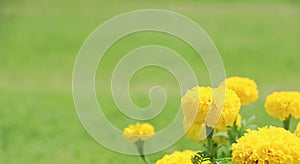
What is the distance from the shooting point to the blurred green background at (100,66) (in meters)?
4.81

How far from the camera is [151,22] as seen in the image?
10641 millimetres

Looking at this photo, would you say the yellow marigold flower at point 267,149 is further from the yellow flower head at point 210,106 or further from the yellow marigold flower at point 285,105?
the yellow marigold flower at point 285,105

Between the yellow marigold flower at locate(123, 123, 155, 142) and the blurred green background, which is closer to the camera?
the yellow marigold flower at locate(123, 123, 155, 142)

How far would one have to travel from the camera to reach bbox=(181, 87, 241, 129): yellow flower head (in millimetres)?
1903

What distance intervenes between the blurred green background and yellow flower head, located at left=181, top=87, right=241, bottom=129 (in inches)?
83.5

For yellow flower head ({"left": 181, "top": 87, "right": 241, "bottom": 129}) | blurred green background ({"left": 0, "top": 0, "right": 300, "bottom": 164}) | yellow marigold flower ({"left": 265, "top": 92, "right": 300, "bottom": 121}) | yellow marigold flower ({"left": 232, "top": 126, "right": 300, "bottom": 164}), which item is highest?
blurred green background ({"left": 0, "top": 0, "right": 300, "bottom": 164})

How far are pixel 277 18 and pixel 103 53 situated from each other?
12.9ft

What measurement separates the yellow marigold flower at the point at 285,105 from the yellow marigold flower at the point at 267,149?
2.33 feet

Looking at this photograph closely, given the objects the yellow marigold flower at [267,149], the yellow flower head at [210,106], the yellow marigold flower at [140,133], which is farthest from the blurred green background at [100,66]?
the yellow marigold flower at [267,149]

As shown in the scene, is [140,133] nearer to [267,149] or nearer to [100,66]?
[267,149]

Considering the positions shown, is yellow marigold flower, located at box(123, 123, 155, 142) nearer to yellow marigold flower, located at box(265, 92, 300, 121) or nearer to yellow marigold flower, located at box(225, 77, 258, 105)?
yellow marigold flower, located at box(225, 77, 258, 105)

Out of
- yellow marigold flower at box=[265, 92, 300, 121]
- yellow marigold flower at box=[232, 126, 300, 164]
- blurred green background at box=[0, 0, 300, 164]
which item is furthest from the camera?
blurred green background at box=[0, 0, 300, 164]

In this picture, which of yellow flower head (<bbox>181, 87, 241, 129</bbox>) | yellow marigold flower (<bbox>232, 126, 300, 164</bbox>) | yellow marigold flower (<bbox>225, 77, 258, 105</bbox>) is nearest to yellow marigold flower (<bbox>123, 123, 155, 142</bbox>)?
yellow marigold flower (<bbox>225, 77, 258, 105</bbox>)

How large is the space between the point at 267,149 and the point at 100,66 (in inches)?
260
